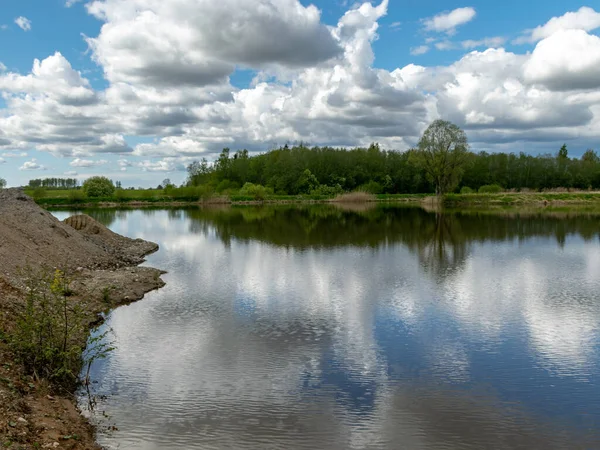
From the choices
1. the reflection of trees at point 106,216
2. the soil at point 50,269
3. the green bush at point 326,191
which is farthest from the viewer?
the green bush at point 326,191

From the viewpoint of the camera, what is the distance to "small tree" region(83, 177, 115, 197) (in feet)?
399

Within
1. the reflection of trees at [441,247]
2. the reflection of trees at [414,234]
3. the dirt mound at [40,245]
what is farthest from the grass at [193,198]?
the dirt mound at [40,245]

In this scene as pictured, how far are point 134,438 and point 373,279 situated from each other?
15.2 m

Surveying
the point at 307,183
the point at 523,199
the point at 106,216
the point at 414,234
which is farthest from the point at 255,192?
the point at 414,234

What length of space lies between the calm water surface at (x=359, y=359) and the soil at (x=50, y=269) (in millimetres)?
763

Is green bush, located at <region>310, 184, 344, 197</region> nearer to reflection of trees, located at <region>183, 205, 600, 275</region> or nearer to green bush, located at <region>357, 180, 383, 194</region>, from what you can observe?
green bush, located at <region>357, 180, 383, 194</region>

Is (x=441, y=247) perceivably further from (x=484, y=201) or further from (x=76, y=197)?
(x=76, y=197)

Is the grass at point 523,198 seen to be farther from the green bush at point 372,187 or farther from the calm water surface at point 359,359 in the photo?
the calm water surface at point 359,359

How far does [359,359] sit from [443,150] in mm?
86316

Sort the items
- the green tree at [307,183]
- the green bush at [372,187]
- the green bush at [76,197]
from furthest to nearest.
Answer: the green tree at [307,183], the green bush at [372,187], the green bush at [76,197]

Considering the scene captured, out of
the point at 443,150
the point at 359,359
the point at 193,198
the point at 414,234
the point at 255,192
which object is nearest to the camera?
the point at 359,359

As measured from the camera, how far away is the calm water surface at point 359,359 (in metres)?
9.27

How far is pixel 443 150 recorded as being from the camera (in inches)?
3686

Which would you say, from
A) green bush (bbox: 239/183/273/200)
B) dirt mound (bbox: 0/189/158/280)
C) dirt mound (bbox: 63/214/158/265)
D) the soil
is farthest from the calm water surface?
green bush (bbox: 239/183/273/200)
